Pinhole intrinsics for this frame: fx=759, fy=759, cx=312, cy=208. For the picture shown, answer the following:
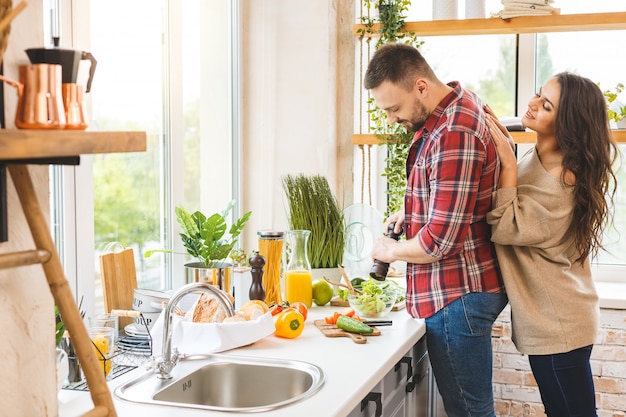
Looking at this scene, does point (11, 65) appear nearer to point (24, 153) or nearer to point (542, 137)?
point (24, 153)

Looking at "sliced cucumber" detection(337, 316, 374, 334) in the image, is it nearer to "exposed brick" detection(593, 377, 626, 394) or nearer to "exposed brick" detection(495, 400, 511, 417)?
"exposed brick" detection(495, 400, 511, 417)

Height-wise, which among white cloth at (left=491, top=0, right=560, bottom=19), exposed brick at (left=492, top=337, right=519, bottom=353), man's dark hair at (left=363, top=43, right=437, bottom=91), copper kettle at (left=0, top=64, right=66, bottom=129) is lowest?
exposed brick at (left=492, top=337, right=519, bottom=353)

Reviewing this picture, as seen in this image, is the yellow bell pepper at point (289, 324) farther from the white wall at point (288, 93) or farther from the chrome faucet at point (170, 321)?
the white wall at point (288, 93)

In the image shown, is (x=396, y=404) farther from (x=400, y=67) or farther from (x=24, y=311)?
(x=24, y=311)

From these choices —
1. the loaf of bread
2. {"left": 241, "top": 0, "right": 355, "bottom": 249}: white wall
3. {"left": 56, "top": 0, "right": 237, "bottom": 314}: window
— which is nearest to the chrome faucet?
the loaf of bread

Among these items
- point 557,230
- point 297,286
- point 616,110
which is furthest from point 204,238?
point 616,110

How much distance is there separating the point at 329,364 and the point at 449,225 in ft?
1.83

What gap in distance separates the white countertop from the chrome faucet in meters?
0.10

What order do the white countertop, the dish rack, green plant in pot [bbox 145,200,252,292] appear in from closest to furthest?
the white countertop, the dish rack, green plant in pot [bbox 145,200,252,292]

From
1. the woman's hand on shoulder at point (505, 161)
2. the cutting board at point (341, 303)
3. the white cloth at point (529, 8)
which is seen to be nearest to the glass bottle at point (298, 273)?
the cutting board at point (341, 303)

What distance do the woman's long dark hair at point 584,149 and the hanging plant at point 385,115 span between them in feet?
3.74

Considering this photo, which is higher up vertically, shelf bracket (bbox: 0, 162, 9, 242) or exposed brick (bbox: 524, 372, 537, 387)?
shelf bracket (bbox: 0, 162, 9, 242)

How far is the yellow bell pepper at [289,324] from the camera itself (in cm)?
243

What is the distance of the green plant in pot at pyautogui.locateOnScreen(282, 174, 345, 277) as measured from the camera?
10.6 feet
